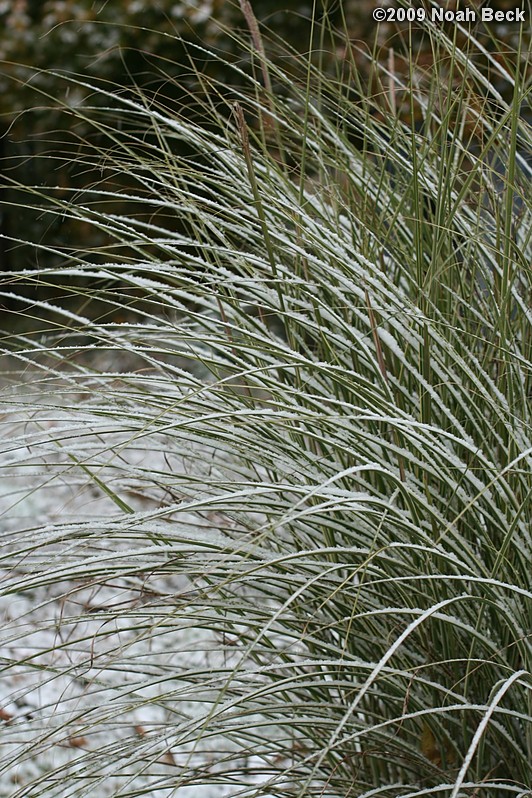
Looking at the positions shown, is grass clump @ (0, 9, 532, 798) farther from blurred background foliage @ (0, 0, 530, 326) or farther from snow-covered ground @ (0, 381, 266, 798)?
blurred background foliage @ (0, 0, 530, 326)

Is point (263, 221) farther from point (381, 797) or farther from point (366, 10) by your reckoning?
point (366, 10)

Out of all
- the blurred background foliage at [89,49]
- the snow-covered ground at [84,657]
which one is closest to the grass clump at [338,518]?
the snow-covered ground at [84,657]

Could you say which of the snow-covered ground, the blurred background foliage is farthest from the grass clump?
the blurred background foliage

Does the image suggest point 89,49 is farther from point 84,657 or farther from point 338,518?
point 338,518

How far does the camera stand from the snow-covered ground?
1189 millimetres

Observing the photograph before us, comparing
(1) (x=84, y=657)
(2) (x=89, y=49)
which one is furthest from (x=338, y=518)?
(2) (x=89, y=49)

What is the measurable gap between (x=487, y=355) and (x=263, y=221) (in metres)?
0.43

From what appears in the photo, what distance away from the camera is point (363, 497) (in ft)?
3.50

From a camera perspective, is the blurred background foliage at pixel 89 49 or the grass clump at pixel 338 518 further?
the blurred background foliage at pixel 89 49

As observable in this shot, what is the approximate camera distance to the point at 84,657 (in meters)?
2.07

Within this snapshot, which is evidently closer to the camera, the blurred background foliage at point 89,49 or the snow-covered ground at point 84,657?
the snow-covered ground at point 84,657

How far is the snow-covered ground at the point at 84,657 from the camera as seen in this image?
1189mm

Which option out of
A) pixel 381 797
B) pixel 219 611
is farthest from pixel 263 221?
pixel 381 797

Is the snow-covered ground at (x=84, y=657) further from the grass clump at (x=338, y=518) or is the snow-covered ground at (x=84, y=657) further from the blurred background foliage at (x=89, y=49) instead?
the blurred background foliage at (x=89, y=49)
